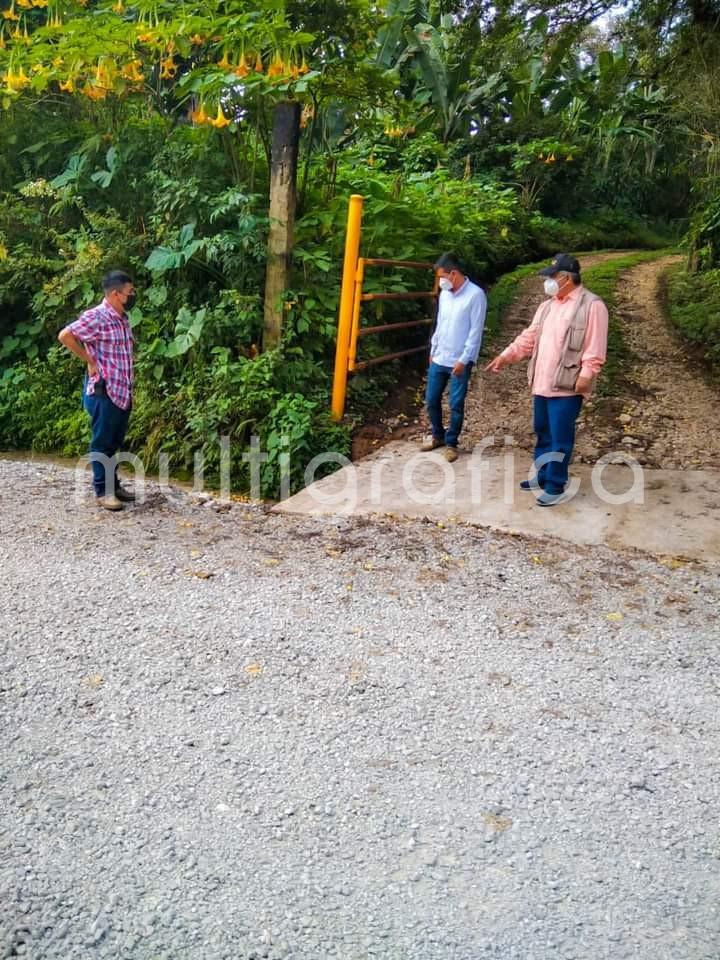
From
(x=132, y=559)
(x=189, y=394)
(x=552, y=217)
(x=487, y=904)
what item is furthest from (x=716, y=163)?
(x=487, y=904)

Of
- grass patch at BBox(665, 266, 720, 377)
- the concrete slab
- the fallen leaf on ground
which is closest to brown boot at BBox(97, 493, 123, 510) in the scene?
the concrete slab

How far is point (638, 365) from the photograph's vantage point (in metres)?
8.66

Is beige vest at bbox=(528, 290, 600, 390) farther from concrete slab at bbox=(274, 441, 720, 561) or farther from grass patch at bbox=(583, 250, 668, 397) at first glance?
grass patch at bbox=(583, 250, 668, 397)

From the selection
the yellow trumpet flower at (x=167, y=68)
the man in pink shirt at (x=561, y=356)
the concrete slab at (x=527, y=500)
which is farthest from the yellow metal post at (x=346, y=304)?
the yellow trumpet flower at (x=167, y=68)

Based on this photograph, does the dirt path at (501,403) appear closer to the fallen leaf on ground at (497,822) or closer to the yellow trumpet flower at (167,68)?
the yellow trumpet flower at (167,68)

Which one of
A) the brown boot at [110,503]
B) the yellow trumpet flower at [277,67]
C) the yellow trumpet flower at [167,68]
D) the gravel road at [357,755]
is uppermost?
the yellow trumpet flower at [167,68]

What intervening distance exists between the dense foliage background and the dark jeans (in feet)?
3.92

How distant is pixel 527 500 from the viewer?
553 centimetres

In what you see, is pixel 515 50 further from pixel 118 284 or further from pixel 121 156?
pixel 118 284

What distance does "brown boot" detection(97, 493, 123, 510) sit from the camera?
553 cm

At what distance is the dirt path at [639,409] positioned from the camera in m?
6.62

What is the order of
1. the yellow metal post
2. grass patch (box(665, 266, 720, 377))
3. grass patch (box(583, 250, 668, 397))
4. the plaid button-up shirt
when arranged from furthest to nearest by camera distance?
grass patch (box(665, 266, 720, 377)) < grass patch (box(583, 250, 668, 397)) < the yellow metal post < the plaid button-up shirt

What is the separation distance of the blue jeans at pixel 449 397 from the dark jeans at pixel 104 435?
2.29 metres

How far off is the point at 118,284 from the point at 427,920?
169 inches
